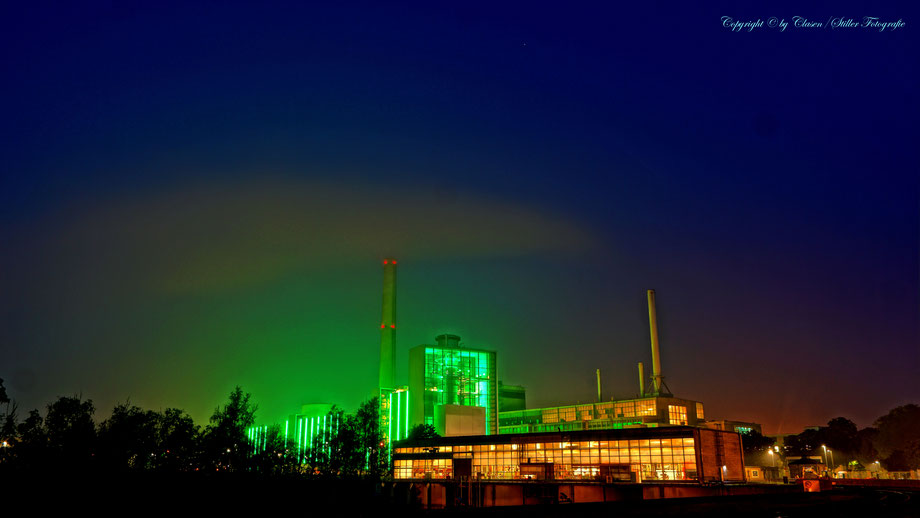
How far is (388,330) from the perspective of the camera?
148 meters

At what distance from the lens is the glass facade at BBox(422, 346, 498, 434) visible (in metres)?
145

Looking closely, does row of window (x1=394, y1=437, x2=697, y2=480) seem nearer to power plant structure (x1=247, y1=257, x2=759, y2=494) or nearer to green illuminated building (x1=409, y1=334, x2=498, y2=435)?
power plant structure (x1=247, y1=257, x2=759, y2=494)

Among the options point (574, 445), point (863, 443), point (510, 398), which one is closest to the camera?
point (574, 445)

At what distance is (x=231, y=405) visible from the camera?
75.8 meters

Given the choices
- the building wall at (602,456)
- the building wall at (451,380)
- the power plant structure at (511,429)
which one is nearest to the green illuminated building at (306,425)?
the power plant structure at (511,429)

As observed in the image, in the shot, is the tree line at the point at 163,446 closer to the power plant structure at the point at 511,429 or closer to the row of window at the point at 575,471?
the power plant structure at the point at 511,429

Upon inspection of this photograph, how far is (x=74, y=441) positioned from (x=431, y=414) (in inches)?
3605

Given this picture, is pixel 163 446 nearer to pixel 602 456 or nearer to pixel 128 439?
pixel 128 439

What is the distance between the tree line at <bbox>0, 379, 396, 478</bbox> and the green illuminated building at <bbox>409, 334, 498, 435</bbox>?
176ft

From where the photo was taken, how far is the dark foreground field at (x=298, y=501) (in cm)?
3300

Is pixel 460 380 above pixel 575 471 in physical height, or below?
above

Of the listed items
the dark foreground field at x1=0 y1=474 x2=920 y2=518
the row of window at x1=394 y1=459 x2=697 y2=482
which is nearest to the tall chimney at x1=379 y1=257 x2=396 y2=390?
the row of window at x1=394 y1=459 x2=697 y2=482

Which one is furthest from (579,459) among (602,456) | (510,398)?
(510,398)

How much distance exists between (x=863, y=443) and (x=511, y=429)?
89031 millimetres
